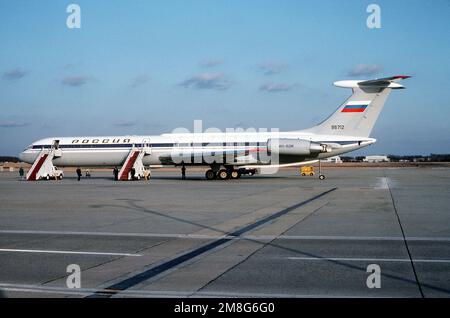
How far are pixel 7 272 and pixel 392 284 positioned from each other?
6147mm

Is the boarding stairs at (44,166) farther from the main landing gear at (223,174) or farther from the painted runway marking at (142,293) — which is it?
the painted runway marking at (142,293)

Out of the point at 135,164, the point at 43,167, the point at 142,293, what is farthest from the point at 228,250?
the point at 43,167

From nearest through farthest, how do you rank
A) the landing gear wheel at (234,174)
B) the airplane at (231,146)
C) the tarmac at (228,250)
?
the tarmac at (228,250) < the airplane at (231,146) < the landing gear wheel at (234,174)

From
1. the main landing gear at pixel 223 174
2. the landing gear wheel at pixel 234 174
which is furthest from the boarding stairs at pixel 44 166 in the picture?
the landing gear wheel at pixel 234 174

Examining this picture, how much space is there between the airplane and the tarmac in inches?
802

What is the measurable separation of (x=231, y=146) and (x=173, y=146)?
18.7ft

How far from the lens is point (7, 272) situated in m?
8.40

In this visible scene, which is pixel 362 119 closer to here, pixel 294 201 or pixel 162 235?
pixel 294 201

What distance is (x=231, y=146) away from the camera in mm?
41125

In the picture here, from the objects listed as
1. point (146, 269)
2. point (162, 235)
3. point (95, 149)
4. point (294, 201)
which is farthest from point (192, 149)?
point (146, 269)

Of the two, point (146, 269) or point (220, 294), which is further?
point (146, 269)

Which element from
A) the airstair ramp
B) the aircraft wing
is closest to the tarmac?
the aircraft wing

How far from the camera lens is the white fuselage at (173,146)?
39781 mm

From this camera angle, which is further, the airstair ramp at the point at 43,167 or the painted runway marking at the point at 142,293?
the airstair ramp at the point at 43,167
